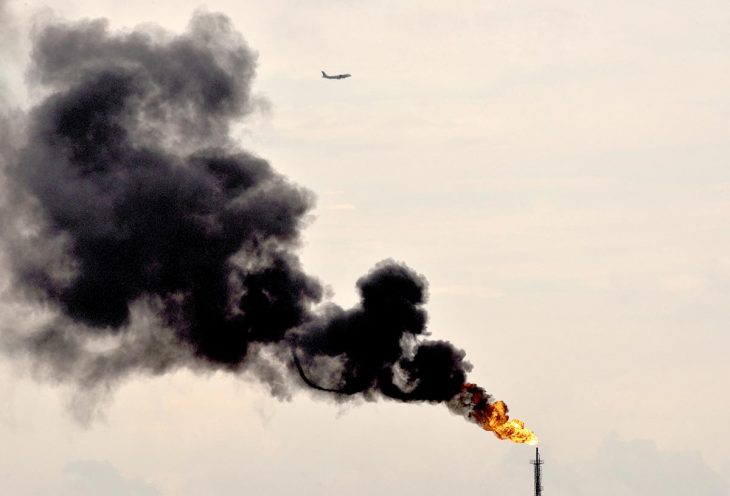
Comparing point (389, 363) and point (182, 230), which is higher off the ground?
point (182, 230)

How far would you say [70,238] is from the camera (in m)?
178

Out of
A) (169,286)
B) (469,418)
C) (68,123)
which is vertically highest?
(68,123)

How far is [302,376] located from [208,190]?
17.6m

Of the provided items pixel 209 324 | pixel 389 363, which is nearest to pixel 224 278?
pixel 209 324

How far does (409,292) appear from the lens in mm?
180000

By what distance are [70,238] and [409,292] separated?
28.8 m

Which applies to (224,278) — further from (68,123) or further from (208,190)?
(68,123)

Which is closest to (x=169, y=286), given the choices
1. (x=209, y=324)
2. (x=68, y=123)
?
(x=209, y=324)

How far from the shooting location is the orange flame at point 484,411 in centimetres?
18000

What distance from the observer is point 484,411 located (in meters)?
181

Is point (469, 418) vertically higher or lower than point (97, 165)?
lower

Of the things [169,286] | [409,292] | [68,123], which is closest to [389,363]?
[409,292]

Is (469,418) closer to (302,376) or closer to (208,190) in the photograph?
(302,376)

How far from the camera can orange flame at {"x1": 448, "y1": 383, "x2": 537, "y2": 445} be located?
591ft
